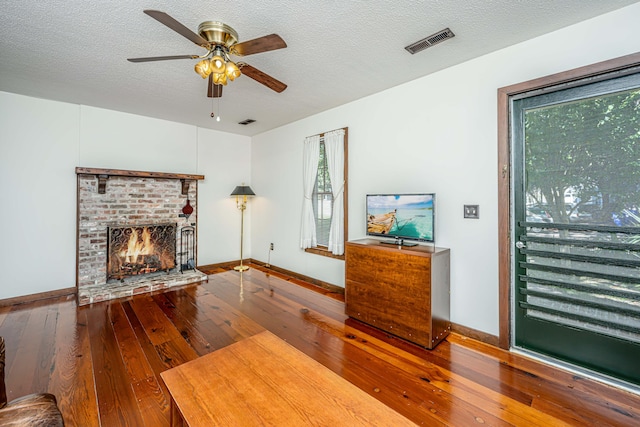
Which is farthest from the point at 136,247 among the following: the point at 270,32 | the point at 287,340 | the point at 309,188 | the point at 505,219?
Answer: the point at 505,219

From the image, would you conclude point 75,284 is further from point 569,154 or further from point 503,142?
point 569,154

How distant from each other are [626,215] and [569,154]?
55 centimetres

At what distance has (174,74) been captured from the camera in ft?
9.48

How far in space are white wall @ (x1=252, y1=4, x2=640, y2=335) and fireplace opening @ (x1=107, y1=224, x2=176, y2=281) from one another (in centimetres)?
292

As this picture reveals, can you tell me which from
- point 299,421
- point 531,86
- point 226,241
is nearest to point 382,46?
point 531,86

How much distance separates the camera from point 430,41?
7.54 ft

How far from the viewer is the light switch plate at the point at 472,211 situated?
A: 2572 millimetres

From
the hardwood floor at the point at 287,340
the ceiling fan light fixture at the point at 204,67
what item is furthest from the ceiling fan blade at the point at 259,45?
the hardwood floor at the point at 287,340

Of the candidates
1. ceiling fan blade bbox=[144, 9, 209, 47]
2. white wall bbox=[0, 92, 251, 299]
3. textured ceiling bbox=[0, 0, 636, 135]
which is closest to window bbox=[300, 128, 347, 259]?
textured ceiling bbox=[0, 0, 636, 135]

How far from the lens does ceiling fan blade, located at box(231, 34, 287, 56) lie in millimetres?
1836

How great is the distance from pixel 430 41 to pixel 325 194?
235 centimetres

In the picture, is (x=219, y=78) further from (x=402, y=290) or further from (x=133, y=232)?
(x=133, y=232)

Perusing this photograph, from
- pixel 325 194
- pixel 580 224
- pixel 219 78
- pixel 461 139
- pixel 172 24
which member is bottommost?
pixel 580 224

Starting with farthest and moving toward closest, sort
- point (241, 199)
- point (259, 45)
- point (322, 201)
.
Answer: point (241, 199), point (322, 201), point (259, 45)
